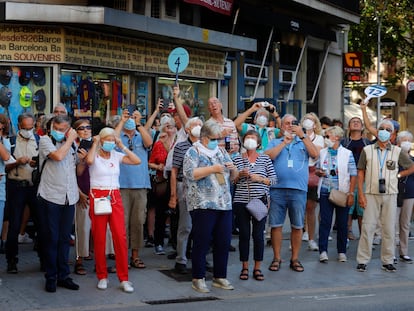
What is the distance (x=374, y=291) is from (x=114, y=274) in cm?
329

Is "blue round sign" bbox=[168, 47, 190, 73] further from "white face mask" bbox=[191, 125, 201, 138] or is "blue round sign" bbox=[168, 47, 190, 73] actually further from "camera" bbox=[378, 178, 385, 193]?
"camera" bbox=[378, 178, 385, 193]

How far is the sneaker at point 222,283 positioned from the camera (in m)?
10.1

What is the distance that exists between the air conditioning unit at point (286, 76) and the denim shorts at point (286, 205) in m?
15.3

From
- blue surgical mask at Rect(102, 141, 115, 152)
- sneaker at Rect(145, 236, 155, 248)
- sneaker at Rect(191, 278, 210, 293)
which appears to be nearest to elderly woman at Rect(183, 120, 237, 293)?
sneaker at Rect(191, 278, 210, 293)

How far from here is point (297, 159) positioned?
11.3m

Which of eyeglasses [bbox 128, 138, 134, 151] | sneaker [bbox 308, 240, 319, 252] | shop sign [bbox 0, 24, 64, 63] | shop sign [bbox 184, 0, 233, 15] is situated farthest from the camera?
shop sign [bbox 184, 0, 233, 15]

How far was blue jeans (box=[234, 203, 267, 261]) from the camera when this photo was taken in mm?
10633

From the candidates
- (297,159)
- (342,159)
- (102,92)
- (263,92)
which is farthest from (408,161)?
(263,92)

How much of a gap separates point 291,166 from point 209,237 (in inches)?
77.0

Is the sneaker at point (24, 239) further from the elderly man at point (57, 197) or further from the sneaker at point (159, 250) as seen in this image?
the elderly man at point (57, 197)

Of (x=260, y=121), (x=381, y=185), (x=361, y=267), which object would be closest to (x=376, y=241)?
(x=361, y=267)

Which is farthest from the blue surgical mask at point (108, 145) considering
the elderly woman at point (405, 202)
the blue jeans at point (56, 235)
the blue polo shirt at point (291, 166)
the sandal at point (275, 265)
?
the elderly woman at point (405, 202)

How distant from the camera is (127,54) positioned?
18.3 m

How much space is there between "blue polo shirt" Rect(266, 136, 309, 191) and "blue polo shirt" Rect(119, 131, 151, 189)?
5.74 ft
